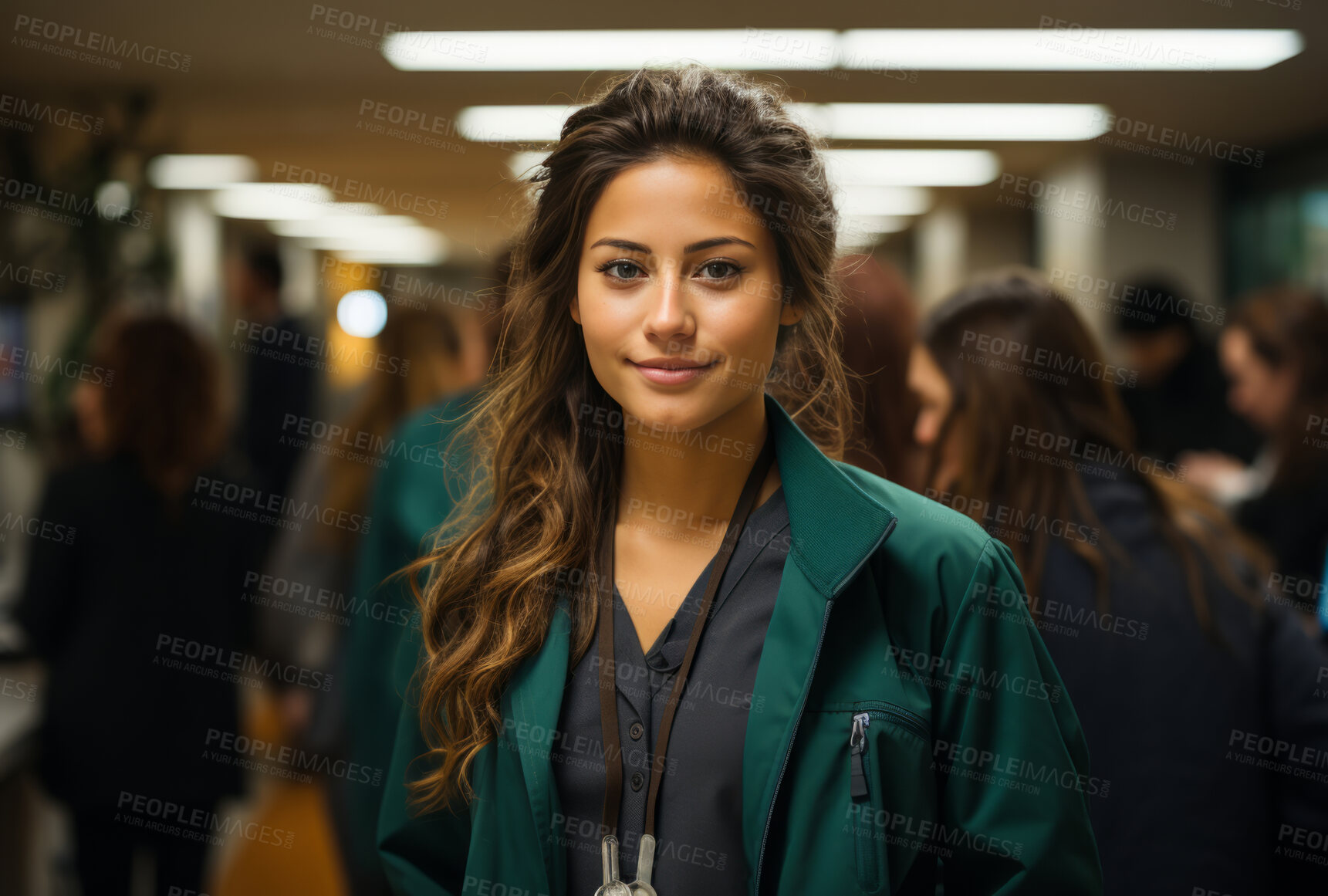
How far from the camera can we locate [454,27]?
A: 337 cm

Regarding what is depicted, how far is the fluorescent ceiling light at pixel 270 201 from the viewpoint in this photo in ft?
24.8

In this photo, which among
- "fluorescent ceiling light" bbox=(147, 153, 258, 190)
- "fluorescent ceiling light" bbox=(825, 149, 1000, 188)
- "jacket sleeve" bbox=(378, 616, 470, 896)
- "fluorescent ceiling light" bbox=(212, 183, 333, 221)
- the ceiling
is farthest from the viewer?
"fluorescent ceiling light" bbox=(212, 183, 333, 221)

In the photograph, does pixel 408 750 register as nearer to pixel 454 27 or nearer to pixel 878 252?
pixel 454 27

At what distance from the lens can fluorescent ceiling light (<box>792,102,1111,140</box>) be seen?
501 centimetres

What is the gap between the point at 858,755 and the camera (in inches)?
41.6

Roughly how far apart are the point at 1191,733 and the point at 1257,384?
7.21ft

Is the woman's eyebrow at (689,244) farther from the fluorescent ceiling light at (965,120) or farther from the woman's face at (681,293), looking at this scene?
the fluorescent ceiling light at (965,120)

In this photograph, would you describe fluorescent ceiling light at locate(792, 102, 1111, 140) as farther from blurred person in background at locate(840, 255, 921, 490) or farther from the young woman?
the young woman

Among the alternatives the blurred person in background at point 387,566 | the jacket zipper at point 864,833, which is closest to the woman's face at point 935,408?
the jacket zipper at point 864,833

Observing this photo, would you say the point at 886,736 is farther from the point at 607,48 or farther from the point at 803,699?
the point at 607,48

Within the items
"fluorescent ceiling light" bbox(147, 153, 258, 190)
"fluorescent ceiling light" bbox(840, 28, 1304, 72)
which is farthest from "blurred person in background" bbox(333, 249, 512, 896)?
"fluorescent ceiling light" bbox(147, 153, 258, 190)

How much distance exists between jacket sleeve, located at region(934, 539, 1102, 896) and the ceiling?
1996 millimetres

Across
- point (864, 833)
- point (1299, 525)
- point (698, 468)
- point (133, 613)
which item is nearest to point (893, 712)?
point (864, 833)

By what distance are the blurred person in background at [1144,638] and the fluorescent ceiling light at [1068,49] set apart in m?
2.57
